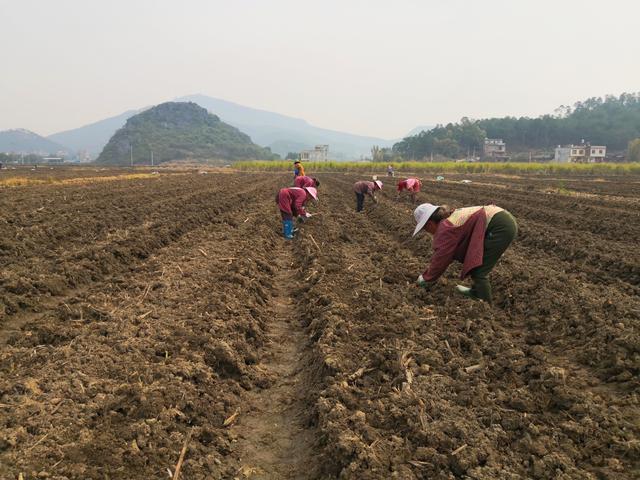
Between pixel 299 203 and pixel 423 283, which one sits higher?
pixel 299 203

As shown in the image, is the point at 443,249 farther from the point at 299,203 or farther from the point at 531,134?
the point at 531,134

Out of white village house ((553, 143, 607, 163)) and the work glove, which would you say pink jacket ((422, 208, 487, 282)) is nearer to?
the work glove

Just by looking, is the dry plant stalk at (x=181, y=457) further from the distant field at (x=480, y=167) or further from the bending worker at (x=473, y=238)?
the distant field at (x=480, y=167)

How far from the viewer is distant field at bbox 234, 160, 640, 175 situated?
4730 cm

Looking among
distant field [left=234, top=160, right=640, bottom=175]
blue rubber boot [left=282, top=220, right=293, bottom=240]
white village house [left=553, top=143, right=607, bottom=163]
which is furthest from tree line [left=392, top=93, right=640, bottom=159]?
blue rubber boot [left=282, top=220, right=293, bottom=240]

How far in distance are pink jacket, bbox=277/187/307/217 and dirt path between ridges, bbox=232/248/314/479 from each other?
500cm

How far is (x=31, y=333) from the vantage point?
4.59m

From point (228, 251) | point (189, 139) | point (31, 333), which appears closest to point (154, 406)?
point (31, 333)

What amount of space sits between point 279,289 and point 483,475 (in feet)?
15.9

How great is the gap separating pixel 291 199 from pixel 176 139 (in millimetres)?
147321

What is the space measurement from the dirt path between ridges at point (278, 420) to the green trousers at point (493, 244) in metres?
2.36

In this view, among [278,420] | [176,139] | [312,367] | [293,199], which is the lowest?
[278,420]

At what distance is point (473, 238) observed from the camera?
5480mm

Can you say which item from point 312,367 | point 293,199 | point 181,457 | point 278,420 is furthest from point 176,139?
point 181,457
